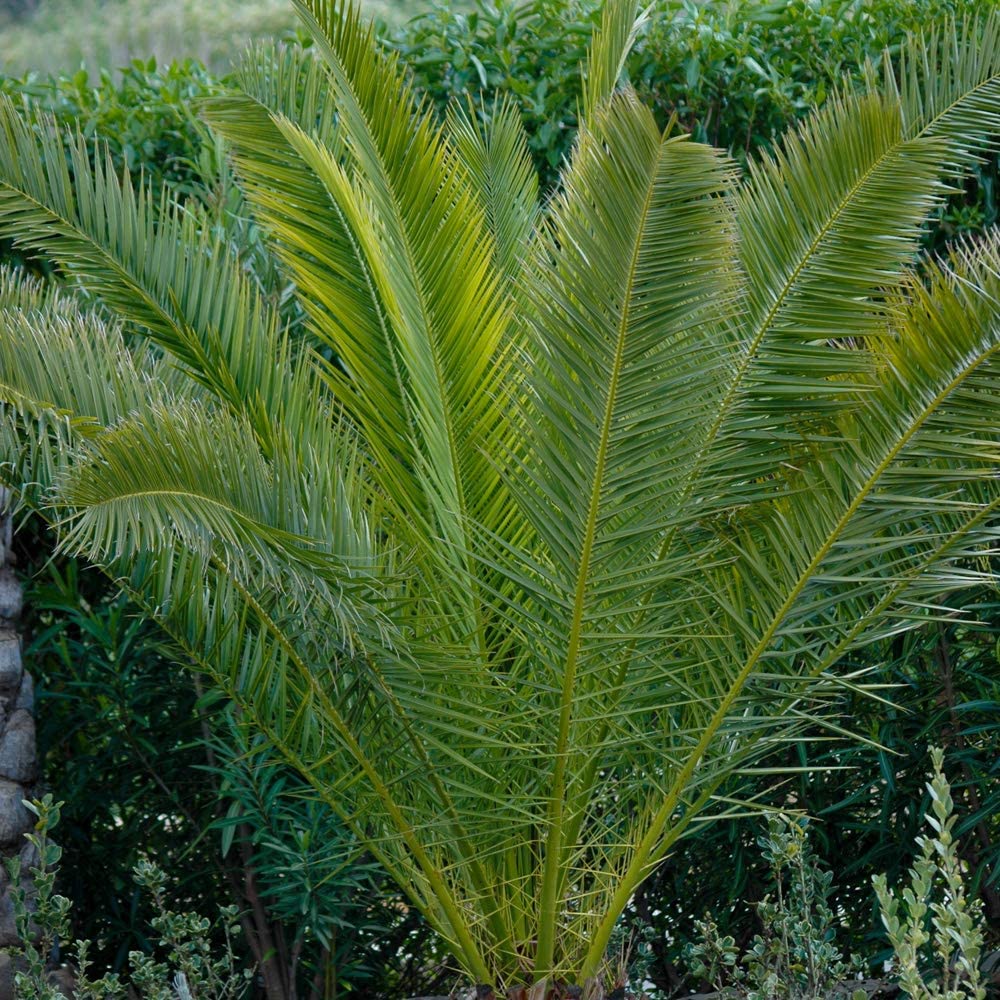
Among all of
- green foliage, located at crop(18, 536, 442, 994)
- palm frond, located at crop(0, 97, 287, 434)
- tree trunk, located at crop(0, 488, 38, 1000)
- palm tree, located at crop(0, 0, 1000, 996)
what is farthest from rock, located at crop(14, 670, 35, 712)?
palm frond, located at crop(0, 97, 287, 434)

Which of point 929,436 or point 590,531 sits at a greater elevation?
point 929,436

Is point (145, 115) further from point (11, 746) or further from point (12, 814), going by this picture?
point (12, 814)

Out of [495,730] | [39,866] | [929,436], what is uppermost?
[929,436]

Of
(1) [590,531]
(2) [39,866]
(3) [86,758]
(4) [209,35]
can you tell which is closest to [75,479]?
(1) [590,531]

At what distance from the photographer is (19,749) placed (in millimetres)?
3486

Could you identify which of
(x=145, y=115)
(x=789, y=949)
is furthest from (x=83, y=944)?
(x=145, y=115)

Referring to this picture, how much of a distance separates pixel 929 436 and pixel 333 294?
1.50m

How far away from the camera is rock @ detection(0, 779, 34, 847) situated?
3391 millimetres

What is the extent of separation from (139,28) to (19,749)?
9152mm

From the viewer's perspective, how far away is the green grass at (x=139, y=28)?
1016cm

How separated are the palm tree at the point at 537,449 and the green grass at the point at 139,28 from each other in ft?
24.8

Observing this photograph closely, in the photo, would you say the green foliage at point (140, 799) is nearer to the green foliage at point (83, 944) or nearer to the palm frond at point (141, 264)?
the green foliage at point (83, 944)

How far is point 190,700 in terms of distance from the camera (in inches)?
161

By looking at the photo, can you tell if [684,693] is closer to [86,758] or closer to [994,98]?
Answer: [994,98]
